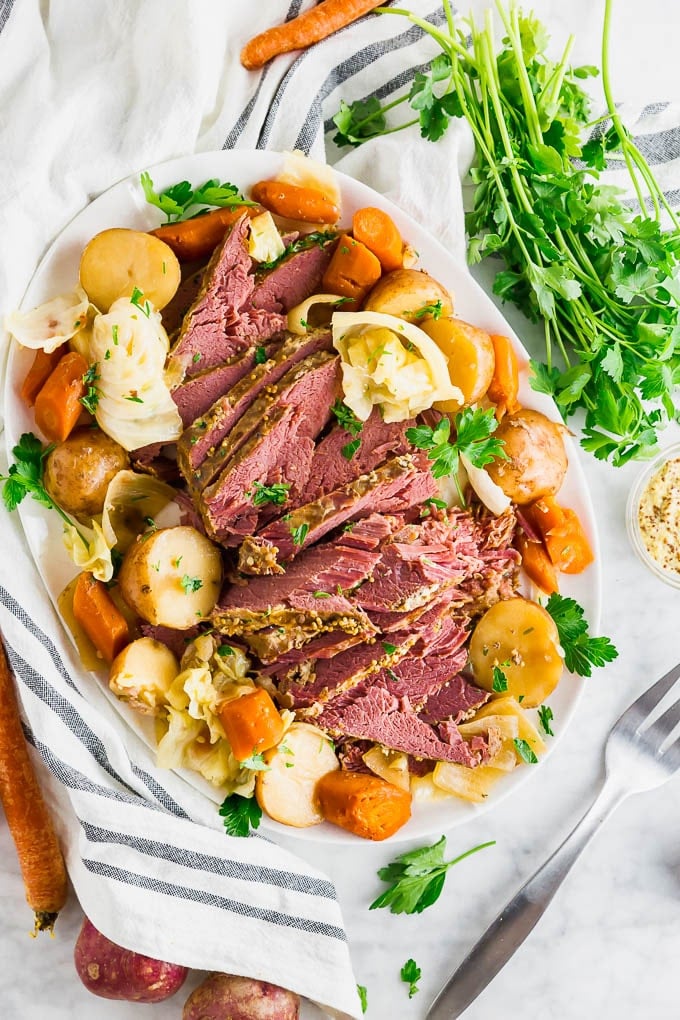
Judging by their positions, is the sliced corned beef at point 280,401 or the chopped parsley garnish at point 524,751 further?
the chopped parsley garnish at point 524,751

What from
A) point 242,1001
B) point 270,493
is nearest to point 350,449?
point 270,493

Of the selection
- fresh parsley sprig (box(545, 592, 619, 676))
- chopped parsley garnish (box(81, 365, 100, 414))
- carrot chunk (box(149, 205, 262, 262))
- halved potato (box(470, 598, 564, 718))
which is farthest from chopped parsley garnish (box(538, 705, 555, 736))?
carrot chunk (box(149, 205, 262, 262))

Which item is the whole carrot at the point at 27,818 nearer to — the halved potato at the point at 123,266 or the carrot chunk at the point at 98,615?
the carrot chunk at the point at 98,615

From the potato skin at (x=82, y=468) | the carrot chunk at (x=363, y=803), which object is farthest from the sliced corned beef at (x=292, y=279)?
the carrot chunk at (x=363, y=803)

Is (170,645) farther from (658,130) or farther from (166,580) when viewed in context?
(658,130)

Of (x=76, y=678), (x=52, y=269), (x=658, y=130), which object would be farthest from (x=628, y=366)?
(x=76, y=678)

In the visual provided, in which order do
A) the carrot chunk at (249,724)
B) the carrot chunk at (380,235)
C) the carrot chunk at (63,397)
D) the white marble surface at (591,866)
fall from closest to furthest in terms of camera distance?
the carrot chunk at (63,397), the carrot chunk at (249,724), the carrot chunk at (380,235), the white marble surface at (591,866)

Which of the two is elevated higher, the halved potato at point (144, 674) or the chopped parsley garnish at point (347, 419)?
the chopped parsley garnish at point (347, 419)

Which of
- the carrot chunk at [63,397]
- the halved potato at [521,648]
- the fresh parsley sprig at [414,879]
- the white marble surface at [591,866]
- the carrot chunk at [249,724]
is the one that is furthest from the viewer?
the white marble surface at [591,866]
